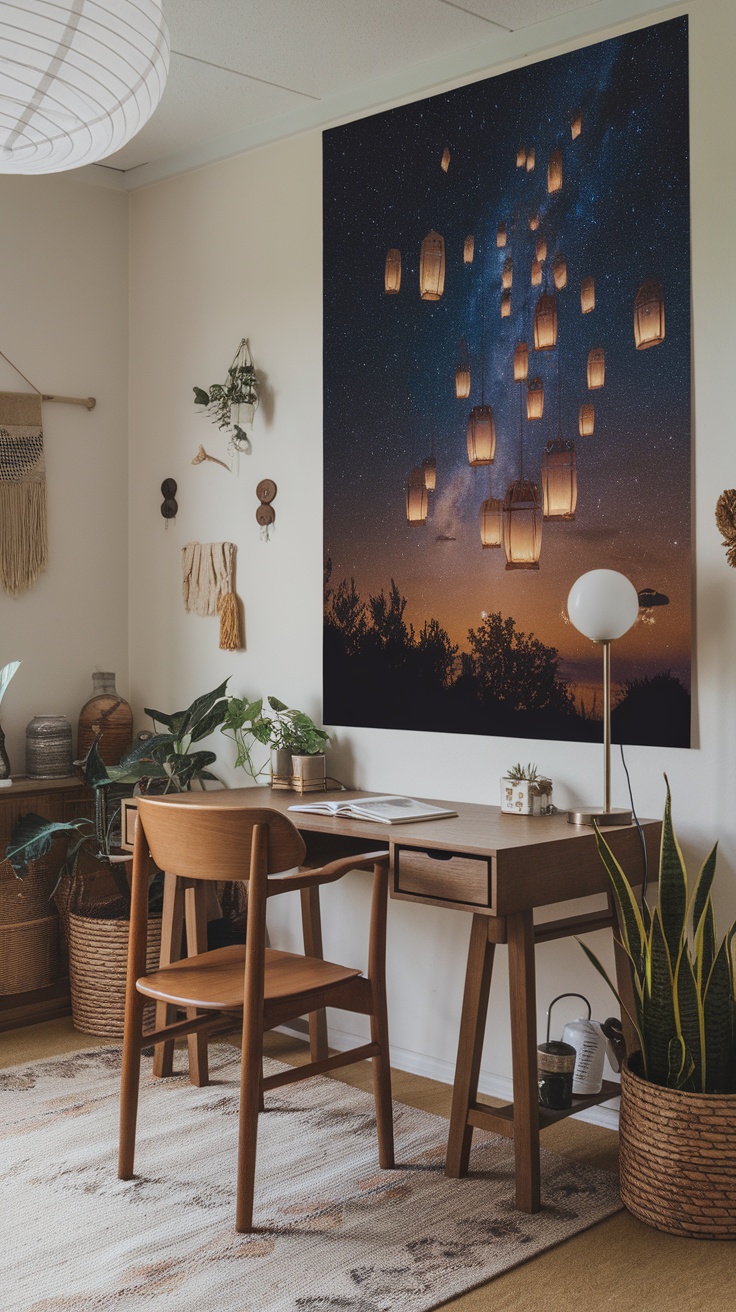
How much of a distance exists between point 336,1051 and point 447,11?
9.63 ft

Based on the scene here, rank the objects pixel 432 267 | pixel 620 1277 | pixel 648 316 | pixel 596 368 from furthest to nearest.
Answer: pixel 432 267 < pixel 596 368 < pixel 648 316 < pixel 620 1277

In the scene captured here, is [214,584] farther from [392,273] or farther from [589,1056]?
[589,1056]

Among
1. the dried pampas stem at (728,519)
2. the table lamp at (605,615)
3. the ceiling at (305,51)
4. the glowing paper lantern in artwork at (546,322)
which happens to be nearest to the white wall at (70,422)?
the ceiling at (305,51)

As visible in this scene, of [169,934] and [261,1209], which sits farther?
[169,934]

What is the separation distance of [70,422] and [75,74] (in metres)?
2.59

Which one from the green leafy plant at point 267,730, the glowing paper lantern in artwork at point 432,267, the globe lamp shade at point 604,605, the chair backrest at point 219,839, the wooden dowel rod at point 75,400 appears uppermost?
the glowing paper lantern in artwork at point 432,267

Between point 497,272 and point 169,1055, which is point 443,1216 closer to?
point 169,1055

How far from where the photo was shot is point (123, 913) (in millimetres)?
3863

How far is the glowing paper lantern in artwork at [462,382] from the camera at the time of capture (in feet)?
11.1

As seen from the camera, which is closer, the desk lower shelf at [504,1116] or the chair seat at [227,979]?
the chair seat at [227,979]

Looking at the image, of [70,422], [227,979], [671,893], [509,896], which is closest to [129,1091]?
[227,979]

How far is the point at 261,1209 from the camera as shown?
2621 mm

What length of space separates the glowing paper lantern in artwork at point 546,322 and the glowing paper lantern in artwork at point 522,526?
36cm

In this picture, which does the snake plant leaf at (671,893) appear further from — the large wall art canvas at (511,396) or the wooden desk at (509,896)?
the large wall art canvas at (511,396)
